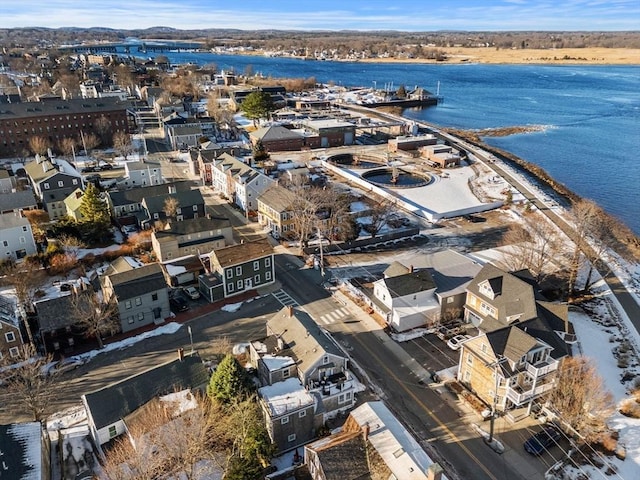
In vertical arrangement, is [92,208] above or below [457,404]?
above

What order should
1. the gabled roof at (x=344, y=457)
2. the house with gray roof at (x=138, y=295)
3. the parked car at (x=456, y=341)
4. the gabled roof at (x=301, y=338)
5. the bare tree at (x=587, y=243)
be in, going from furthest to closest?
the bare tree at (x=587, y=243), the house with gray roof at (x=138, y=295), the parked car at (x=456, y=341), the gabled roof at (x=301, y=338), the gabled roof at (x=344, y=457)

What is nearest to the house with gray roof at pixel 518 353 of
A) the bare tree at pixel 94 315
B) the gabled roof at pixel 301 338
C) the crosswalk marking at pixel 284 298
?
the gabled roof at pixel 301 338

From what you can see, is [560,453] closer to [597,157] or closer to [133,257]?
[133,257]

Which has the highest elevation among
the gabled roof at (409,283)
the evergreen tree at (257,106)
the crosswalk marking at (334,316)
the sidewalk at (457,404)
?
the evergreen tree at (257,106)

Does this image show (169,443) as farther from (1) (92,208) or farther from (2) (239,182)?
(2) (239,182)

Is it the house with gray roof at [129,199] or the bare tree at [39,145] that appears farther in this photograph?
the bare tree at [39,145]

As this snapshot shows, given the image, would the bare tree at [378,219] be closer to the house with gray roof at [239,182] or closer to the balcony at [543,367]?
the house with gray roof at [239,182]

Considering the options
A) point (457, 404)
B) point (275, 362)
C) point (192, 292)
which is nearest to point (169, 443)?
point (275, 362)
